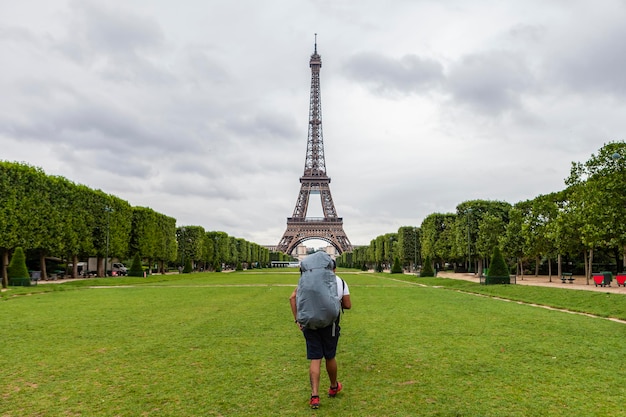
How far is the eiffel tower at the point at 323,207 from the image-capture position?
105 metres

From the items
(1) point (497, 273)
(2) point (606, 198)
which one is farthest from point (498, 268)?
(2) point (606, 198)

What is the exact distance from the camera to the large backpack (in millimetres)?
5016

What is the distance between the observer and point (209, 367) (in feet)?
22.3

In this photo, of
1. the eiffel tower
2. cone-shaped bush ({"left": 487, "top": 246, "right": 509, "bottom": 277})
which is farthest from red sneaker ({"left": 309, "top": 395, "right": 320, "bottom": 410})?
the eiffel tower

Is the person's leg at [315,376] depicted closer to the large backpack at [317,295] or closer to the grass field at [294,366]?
the grass field at [294,366]

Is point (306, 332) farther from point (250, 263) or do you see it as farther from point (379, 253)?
point (250, 263)

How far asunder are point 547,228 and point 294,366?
1347 inches

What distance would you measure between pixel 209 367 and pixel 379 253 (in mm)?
85082

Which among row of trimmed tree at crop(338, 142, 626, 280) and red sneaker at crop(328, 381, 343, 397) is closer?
red sneaker at crop(328, 381, 343, 397)

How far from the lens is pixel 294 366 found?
6902 mm

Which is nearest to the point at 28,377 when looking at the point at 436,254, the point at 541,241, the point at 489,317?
the point at 489,317

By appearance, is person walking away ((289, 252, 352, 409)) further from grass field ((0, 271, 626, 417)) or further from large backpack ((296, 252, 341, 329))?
grass field ((0, 271, 626, 417))

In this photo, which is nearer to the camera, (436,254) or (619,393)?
(619,393)

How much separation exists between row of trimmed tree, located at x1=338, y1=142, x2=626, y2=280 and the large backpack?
2447cm
